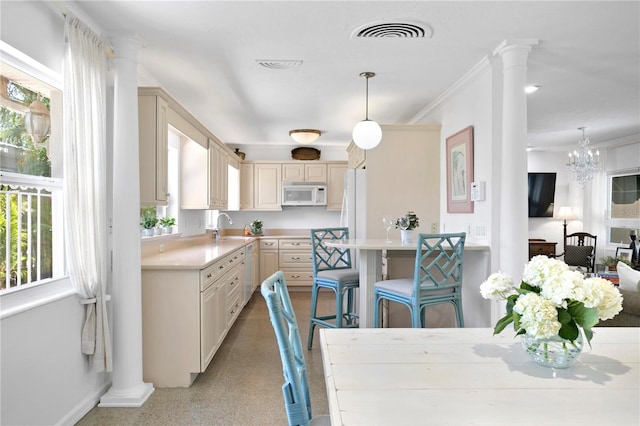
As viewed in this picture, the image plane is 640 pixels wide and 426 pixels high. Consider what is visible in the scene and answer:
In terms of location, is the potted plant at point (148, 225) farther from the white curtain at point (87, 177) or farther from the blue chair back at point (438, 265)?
the blue chair back at point (438, 265)

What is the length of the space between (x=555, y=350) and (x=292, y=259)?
552cm

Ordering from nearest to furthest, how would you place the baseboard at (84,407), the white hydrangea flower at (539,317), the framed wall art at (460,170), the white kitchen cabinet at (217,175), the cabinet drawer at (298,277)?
the white hydrangea flower at (539,317), the baseboard at (84,407), the framed wall art at (460,170), the white kitchen cabinet at (217,175), the cabinet drawer at (298,277)

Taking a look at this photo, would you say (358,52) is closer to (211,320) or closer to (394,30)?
(394,30)

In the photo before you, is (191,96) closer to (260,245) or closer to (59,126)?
(59,126)

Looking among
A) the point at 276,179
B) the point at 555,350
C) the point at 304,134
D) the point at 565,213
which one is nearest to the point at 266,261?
the point at 276,179

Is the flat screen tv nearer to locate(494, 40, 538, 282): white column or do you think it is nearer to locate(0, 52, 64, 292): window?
locate(494, 40, 538, 282): white column

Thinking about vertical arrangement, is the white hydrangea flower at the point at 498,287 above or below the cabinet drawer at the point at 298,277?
above

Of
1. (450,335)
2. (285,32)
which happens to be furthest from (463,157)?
(450,335)

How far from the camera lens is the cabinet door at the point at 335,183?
692cm

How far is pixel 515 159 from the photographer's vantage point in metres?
2.92

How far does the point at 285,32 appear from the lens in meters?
2.67

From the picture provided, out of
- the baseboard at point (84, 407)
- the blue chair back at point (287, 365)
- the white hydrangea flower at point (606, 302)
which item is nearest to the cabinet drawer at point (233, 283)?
the baseboard at point (84, 407)

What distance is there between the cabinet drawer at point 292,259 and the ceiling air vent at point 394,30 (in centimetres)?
435

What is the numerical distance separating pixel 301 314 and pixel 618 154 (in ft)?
18.7
